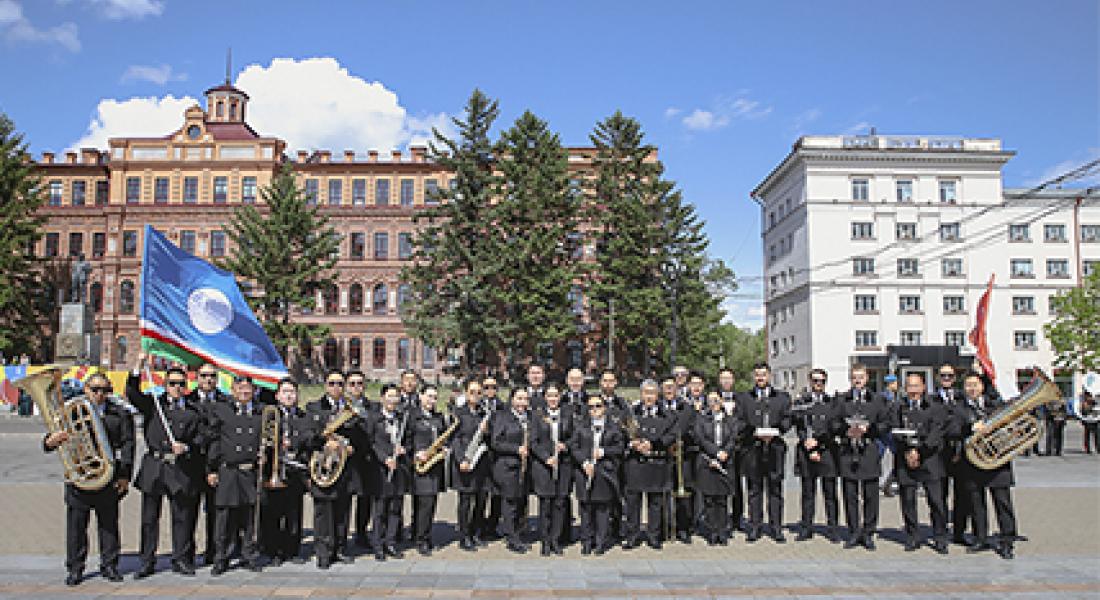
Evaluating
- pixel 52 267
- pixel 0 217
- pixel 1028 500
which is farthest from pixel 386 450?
pixel 52 267

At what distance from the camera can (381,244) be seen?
60188 mm

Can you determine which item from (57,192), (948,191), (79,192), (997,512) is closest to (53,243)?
(57,192)

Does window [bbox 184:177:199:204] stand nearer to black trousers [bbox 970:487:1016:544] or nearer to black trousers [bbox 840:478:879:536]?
black trousers [bbox 840:478:879:536]

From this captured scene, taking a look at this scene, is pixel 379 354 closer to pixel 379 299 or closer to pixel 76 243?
pixel 379 299

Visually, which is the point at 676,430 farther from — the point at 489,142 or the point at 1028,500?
the point at 489,142

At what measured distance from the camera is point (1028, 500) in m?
13.6

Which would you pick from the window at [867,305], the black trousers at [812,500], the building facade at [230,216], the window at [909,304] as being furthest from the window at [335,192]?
the black trousers at [812,500]

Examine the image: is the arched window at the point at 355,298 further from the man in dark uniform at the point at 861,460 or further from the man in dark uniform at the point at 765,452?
the man in dark uniform at the point at 861,460

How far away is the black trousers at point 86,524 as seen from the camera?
802 cm

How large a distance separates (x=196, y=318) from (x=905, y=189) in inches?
2236

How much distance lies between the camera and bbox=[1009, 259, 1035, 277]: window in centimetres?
5688

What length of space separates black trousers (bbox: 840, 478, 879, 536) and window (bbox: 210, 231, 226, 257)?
57.4m

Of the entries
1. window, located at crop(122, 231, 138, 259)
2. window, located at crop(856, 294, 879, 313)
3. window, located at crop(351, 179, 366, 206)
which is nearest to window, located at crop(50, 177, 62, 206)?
window, located at crop(122, 231, 138, 259)

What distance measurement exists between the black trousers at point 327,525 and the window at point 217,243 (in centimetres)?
5520
